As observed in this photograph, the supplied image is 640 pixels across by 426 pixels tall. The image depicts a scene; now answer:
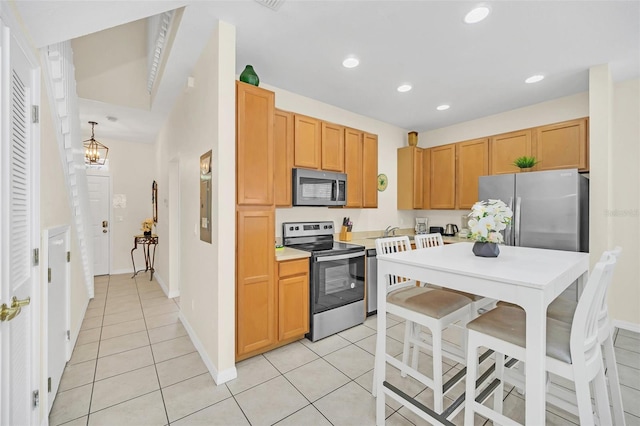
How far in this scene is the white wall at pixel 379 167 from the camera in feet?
11.5

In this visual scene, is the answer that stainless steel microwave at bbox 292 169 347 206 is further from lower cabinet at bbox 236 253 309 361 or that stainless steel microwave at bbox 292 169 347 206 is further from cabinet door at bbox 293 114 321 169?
lower cabinet at bbox 236 253 309 361

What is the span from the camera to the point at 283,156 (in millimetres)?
3012

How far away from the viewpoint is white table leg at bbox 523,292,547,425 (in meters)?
1.17

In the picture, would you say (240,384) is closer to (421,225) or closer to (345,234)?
(345,234)

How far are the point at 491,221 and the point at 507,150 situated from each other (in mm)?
2646

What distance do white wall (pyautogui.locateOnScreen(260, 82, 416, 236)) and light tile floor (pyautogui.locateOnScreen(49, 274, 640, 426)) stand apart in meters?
1.51

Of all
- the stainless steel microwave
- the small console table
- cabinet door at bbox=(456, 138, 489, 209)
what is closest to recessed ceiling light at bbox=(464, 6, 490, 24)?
the stainless steel microwave

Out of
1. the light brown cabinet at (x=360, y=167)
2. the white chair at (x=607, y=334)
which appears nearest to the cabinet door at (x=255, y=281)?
the light brown cabinet at (x=360, y=167)

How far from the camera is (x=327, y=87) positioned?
10.9 ft

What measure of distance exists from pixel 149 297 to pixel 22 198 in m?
3.21

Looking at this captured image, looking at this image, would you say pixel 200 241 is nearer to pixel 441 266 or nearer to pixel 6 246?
pixel 6 246

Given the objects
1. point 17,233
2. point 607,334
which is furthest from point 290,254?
point 607,334

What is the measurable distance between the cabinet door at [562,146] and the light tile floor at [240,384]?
197 centimetres

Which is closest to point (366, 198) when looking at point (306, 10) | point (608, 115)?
point (306, 10)
